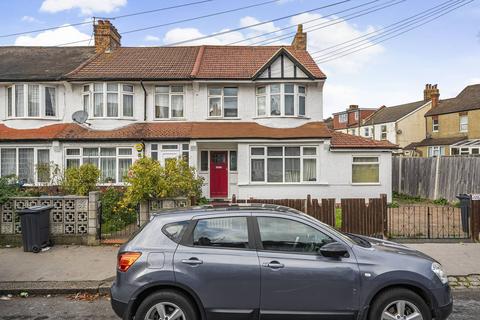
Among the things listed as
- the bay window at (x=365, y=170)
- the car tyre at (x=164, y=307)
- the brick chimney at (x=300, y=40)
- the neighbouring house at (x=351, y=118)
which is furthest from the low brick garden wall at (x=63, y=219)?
the neighbouring house at (x=351, y=118)

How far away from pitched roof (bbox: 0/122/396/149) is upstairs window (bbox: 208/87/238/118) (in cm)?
56

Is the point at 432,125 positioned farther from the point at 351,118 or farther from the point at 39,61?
the point at 39,61

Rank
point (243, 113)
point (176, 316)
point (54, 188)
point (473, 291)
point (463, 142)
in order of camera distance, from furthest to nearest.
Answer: point (463, 142)
point (243, 113)
point (54, 188)
point (473, 291)
point (176, 316)

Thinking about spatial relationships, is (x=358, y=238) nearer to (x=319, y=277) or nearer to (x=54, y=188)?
(x=319, y=277)

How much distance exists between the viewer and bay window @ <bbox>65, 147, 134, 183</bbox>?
1803cm

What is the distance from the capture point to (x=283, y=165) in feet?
58.4

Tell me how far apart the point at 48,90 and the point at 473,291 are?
61.2 ft

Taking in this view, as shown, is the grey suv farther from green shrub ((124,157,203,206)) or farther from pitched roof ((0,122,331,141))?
pitched roof ((0,122,331,141))

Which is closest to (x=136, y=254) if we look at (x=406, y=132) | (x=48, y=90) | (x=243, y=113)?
(x=243, y=113)

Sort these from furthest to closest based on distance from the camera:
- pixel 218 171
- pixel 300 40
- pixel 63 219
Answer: pixel 300 40 → pixel 218 171 → pixel 63 219

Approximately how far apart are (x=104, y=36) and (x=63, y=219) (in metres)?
14.6

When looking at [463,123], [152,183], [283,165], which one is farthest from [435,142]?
[152,183]

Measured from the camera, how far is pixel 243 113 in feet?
61.7

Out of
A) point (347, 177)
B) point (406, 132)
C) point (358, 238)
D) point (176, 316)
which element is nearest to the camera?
point (176, 316)
